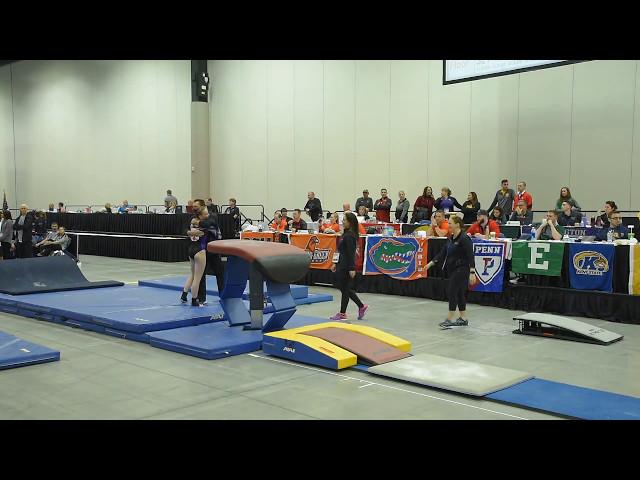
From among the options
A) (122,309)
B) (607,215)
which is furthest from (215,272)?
(607,215)

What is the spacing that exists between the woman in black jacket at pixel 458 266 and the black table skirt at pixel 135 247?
1191 centimetres

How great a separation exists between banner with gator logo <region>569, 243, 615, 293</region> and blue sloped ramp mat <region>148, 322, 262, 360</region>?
5.69 metres

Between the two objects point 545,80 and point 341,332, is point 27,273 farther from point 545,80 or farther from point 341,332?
point 545,80

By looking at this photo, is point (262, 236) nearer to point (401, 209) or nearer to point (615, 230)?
point (401, 209)

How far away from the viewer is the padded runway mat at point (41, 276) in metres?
11.8

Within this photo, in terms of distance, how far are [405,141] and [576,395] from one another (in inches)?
597

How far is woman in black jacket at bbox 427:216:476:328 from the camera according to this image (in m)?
9.13

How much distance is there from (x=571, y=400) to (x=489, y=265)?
5.78 m

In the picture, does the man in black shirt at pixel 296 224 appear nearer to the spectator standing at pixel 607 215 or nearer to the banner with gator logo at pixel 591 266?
the spectator standing at pixel 607 215

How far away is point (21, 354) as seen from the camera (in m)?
6.93

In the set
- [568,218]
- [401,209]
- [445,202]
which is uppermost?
[445,202]
